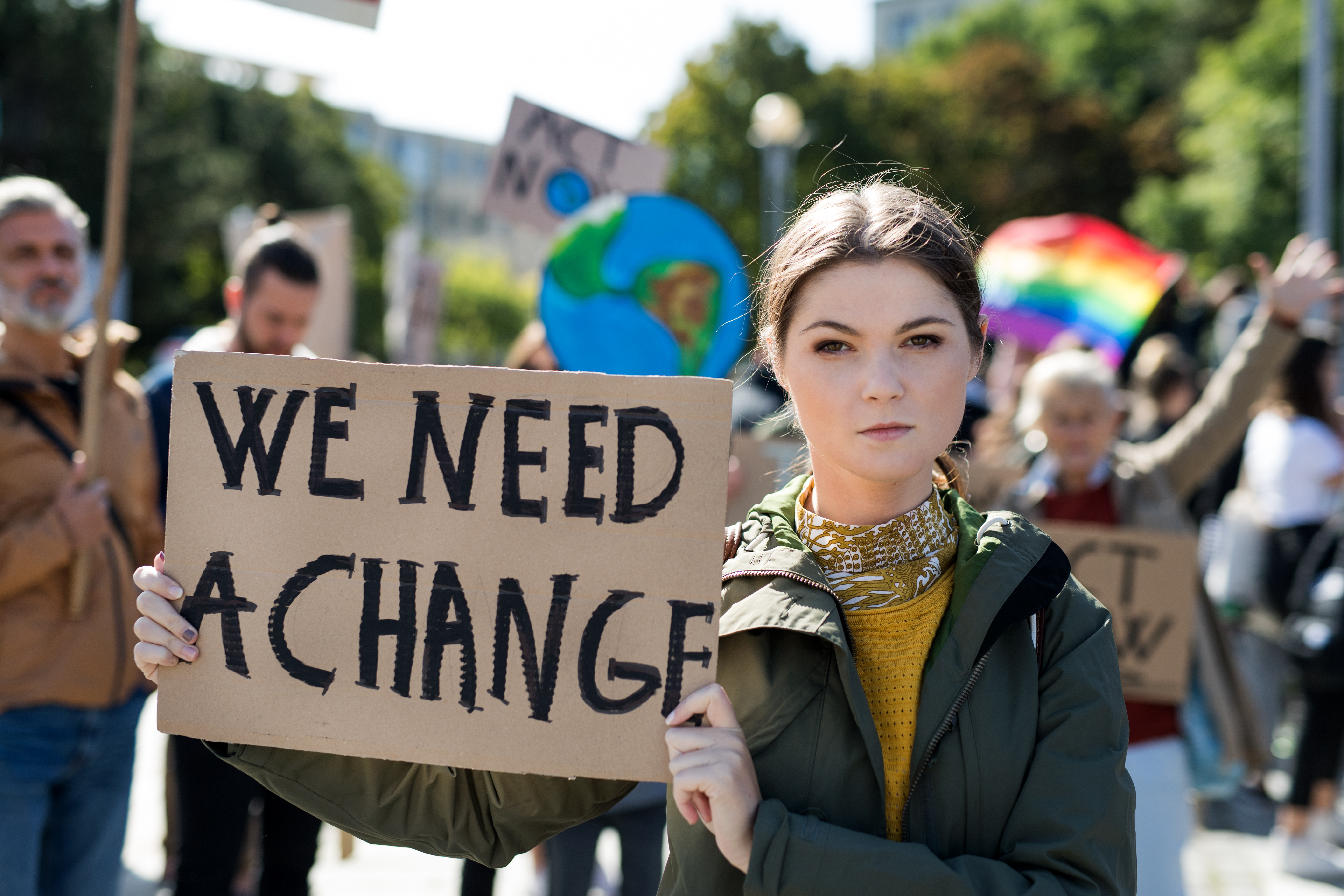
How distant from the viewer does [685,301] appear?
15.0ft

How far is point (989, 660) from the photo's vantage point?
4.88 ft

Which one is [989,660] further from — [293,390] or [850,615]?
[293,390]

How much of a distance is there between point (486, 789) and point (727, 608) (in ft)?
1.57

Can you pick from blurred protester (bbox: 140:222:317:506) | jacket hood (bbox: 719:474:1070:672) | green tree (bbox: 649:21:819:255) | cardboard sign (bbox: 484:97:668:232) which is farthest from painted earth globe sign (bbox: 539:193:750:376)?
green tree (bbox: 649:21:819:255)

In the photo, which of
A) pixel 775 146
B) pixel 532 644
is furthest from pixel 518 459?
pixel 775 146

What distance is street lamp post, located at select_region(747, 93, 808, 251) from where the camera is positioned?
1617cm

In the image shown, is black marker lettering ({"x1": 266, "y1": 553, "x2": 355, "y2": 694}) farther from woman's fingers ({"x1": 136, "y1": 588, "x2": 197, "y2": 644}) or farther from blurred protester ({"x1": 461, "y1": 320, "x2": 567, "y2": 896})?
blurred protester ({"x1": 461, "y1": 320, "x2": 567, "y2": 896})

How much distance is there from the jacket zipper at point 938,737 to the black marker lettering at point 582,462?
0.53 metres

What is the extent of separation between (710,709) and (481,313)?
66.4 meters

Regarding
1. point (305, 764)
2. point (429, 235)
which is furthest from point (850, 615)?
point (429, 235)

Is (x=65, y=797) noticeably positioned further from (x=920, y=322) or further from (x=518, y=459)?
(x=920, y=322)

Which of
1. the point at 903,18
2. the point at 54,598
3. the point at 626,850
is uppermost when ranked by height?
the point at 903,18

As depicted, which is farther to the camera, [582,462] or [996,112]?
[996,112]

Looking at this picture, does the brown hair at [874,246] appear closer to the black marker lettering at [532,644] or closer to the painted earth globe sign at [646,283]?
the black marker lettering at [532,644]
